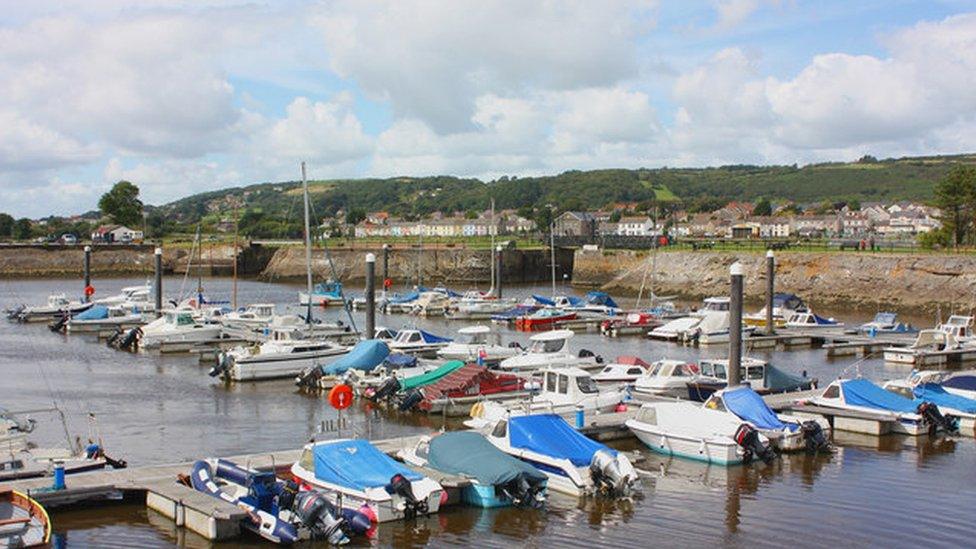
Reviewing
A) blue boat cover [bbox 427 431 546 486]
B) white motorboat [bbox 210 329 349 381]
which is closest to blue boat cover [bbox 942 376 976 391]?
blue boat cover [bbox 427 431 546 486]

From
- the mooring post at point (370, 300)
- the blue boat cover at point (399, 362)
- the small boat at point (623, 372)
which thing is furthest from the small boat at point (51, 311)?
the small boat at point (623, 372)

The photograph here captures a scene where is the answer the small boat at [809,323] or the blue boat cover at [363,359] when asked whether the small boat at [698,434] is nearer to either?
the blue boat cover at [363,359]

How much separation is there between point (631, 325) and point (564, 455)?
36512mm

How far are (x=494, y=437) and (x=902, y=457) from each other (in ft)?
34.3

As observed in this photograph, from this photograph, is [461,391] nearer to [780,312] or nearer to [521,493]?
[521,493]

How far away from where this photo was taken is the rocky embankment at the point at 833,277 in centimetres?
7006

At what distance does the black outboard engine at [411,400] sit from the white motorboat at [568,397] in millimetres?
2696

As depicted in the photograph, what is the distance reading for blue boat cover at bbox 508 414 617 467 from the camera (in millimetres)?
21844

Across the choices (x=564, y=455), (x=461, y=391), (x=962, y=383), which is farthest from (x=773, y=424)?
(x=461, y=391)

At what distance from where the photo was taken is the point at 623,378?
3419 cm

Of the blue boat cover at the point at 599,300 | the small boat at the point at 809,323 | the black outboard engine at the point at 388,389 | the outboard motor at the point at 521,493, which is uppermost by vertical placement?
the blue boat cover at the point at 599,300

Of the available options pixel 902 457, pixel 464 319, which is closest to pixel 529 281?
pixel 464 319

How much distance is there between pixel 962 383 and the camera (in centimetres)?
3062

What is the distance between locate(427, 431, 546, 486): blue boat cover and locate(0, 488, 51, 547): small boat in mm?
7666
